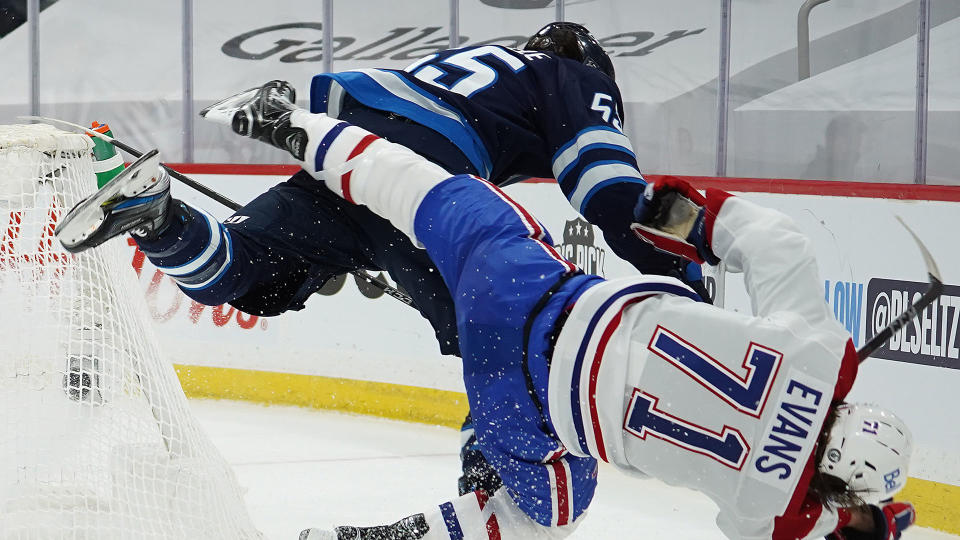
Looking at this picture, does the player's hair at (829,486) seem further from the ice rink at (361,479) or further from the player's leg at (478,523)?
the ice rink at (361,479)

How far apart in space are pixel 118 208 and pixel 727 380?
99 cm

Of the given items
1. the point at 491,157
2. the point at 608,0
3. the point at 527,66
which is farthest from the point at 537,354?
the point at 608,0

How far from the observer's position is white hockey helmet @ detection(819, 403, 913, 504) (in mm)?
1222

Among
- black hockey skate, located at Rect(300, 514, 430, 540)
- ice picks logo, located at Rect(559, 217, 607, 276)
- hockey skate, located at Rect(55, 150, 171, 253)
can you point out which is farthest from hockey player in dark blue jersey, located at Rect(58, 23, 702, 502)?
ice picks logo, located at Rect(559, 217, 607, 276)

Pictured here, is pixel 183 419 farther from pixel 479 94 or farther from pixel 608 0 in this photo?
pixel 608 0

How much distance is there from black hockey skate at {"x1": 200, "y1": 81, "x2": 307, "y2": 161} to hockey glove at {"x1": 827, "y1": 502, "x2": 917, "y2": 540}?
3.46 feet

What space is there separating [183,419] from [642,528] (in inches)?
46.0

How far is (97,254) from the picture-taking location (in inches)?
84.0

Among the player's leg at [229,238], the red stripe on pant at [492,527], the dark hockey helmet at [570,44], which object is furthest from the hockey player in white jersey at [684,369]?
the dark hockey helmet at [570,44]

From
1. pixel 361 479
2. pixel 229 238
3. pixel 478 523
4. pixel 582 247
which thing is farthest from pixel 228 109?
pixel 582 247

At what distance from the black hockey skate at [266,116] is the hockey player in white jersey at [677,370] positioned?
0.34m

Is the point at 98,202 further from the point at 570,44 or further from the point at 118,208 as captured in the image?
the point at 570,44

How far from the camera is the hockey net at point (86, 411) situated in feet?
6.63

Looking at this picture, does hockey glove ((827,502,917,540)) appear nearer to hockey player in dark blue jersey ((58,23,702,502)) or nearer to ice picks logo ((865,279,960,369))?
hockey player in dark blue jersey ((58,23,702,502))
